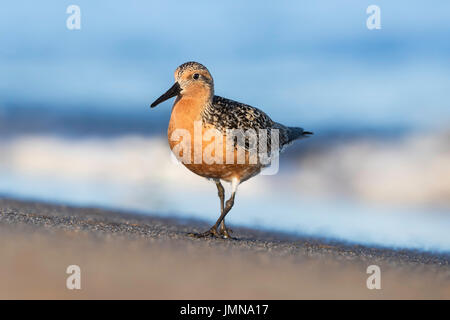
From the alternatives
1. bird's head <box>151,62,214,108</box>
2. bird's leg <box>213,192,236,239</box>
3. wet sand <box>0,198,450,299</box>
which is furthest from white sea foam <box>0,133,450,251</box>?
wet sand <box>0,198,450,299</box>

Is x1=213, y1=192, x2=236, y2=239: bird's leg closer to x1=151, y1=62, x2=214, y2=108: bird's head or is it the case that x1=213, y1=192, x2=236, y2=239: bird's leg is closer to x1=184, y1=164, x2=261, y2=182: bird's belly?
x1=184, y1=164, x2=261, y2=182: bird's belly

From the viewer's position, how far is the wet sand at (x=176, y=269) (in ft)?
13.2

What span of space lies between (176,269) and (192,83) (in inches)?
118

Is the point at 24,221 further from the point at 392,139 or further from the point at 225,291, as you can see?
the point at 392,139

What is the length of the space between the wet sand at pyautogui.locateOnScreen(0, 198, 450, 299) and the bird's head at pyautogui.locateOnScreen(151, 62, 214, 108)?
1.72m

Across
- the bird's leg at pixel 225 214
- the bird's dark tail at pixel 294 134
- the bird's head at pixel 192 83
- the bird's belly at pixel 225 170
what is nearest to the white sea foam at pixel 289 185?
the bird's dark tail at pixel 294 134

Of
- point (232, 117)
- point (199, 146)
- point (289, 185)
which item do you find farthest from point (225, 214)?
point (289, 185)

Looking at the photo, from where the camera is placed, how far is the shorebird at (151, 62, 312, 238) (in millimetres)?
6695

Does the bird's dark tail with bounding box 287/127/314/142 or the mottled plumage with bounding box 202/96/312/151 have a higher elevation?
the bird's dark tail with bounding box 287/127/314/142

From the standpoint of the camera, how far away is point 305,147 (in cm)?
1477

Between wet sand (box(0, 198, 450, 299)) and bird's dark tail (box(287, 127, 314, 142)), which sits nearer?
wet sand (box(0, 198, 450, 299))

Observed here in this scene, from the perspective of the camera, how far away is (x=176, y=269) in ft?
14.6

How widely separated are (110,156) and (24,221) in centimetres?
866
